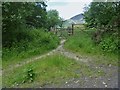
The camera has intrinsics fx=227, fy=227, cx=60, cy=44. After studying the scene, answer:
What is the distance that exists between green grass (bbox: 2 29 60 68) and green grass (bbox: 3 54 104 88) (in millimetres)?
1510

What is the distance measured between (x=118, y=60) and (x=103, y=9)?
10.9 feet

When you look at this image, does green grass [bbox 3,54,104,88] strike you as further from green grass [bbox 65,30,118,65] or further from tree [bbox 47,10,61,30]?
tree [bbox 47,10,61,30]

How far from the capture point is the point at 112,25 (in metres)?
9.68

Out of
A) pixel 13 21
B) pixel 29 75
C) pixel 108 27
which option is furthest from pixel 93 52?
pixel 29 75

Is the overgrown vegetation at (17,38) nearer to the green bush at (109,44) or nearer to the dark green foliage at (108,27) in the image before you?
the dark green foliage at (108,27)

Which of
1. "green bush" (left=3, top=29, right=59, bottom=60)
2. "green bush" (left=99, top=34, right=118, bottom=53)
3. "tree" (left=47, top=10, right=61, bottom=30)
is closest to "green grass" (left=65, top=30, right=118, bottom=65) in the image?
"green bush" (left=99, top=34, right=118, bottom=53)

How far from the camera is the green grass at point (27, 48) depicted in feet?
27.0

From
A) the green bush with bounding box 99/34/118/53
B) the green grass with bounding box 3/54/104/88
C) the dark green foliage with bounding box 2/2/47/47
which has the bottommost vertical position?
the green grass with bounding box 3/54/104/88

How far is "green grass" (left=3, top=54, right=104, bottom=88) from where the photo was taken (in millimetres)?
5344

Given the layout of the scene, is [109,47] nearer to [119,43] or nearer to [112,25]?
[119,43]

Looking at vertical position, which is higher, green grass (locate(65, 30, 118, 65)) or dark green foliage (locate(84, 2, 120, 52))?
dark green foliage (locate(84, 2, 120, 52))

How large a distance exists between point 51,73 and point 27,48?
3.75m

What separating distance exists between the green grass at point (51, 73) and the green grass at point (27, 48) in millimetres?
1510

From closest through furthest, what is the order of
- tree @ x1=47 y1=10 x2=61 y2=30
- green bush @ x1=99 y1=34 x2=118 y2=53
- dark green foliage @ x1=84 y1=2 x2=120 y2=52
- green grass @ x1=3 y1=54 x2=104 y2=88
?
green grass @ x1=3 y1=54 x2=104 y2=88
green bush @ x1=99 y1=34 x2=118 y2=53
dark green foliage @ x1=84 y1=2 x2=120 y2=52
tree @ x1=47 y1=10 x2=61 y2=30
